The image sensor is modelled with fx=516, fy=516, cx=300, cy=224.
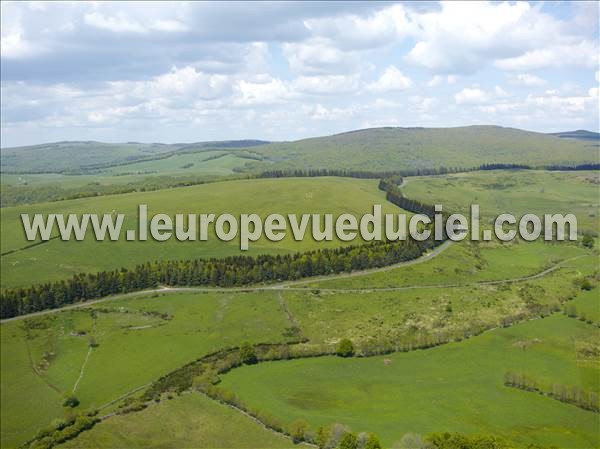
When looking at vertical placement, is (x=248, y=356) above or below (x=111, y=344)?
below

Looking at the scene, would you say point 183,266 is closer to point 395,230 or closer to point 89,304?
point 89,304

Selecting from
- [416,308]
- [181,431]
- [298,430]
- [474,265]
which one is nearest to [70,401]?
[181,431]

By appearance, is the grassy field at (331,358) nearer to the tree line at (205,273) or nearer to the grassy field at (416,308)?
the grassy field at (416,308)

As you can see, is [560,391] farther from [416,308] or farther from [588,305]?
[588,305]

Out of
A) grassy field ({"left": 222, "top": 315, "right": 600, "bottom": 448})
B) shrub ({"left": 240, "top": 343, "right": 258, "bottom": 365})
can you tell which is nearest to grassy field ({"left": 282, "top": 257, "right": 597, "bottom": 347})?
grassy field ({"left": 222, "top": 315, "right": 600, "bottom": 448})

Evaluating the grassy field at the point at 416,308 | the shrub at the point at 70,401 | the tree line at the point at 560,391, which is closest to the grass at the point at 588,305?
the grassy field at the point at 416,308

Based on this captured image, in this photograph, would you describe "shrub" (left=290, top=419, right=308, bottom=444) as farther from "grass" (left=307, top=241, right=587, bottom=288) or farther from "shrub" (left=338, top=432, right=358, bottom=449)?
"grass" (left=307, top=241, right=587, bottom=288)
